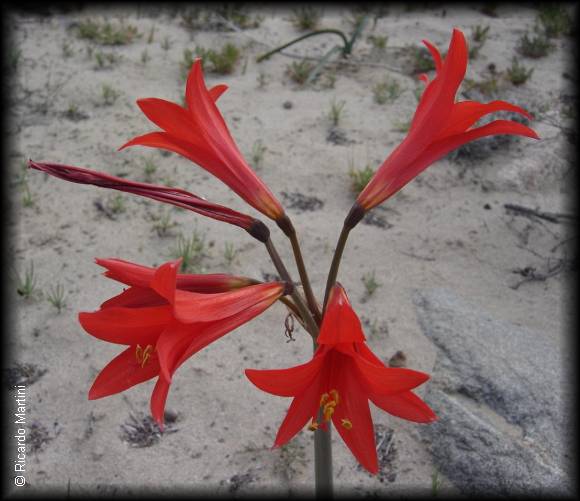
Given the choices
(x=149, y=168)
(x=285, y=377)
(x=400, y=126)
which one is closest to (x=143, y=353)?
(x=285, y=377)

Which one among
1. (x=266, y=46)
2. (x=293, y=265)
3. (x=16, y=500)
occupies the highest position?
(x=266, y=46)

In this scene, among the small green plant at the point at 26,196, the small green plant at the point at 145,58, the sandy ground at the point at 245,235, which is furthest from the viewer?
the small green plant at the point at 145,58

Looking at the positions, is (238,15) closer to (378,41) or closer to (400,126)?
(378,41)

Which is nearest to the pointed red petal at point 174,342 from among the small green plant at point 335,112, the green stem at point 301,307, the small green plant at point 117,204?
the green stem at point 301,307

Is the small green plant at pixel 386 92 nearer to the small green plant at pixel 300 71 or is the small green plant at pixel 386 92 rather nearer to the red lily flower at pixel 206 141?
the small green plant at pixel 300 71

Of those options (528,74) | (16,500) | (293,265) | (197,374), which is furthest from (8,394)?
(528,74)

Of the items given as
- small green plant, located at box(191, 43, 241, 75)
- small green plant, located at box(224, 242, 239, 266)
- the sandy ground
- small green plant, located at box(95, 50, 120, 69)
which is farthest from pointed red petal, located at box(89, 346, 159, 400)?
small green plant, located at box(95, 50, 120, 69)

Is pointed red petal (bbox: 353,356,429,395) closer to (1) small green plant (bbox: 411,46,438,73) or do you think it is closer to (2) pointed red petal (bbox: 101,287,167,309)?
(2) pointed red petal (bbox: 101,287,167,309)

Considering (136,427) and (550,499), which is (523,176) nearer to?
(550,499)
